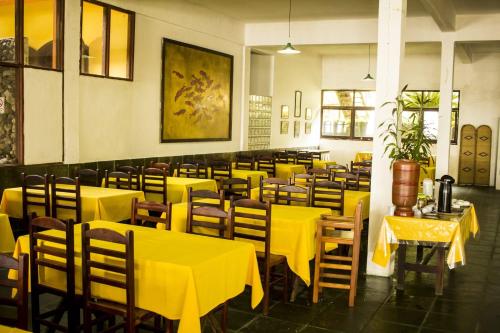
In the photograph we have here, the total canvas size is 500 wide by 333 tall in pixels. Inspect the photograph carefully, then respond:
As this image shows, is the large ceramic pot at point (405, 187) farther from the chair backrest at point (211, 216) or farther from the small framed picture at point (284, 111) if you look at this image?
the small framed picture at point (284, 111)

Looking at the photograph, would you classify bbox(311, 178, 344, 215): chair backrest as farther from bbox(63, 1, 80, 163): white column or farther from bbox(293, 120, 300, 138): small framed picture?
bbox(293, 120, 300, 138): small framed picture

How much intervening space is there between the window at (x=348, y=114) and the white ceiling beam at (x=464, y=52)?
3049mm

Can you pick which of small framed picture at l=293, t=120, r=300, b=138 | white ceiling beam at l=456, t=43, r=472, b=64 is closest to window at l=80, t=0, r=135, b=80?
small framed picture at l=293, t=120, r=300, b=138

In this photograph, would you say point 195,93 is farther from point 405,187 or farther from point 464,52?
point 464,52

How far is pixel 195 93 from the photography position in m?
11.3

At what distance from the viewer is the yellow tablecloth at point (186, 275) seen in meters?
3.43

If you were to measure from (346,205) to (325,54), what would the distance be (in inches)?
458

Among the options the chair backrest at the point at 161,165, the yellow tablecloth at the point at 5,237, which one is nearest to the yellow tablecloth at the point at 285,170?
the chair backrest at the point at 161,165

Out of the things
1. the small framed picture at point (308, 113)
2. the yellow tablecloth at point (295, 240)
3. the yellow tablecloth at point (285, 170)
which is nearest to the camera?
the yellow tablecloth at point (295, 240)

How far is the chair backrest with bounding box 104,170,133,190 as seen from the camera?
24.9 ft

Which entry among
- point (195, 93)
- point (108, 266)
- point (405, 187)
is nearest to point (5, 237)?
point (108, 266)

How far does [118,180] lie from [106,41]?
250cm

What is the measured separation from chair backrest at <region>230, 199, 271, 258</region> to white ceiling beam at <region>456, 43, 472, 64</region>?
9.89 meters

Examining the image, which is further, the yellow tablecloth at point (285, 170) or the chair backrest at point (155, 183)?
the yellow tablecloth at point (285, 170)
